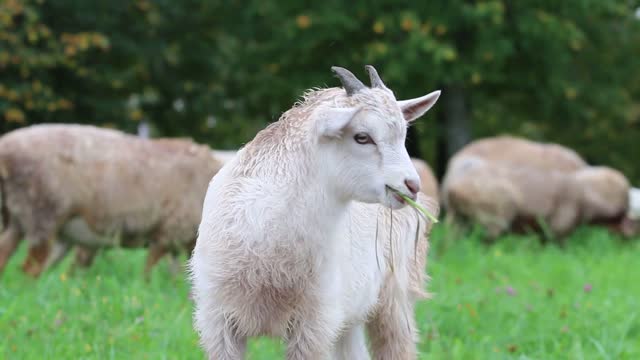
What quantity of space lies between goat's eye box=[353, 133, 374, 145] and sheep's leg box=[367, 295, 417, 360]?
45.1 inches

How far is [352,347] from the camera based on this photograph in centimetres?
480

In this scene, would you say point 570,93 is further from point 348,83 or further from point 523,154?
point 348,83

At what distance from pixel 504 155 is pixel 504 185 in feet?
3.08

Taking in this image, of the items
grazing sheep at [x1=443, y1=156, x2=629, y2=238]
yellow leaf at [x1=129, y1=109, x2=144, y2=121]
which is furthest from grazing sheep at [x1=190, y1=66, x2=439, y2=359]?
yellow leaf at [x1=129, y1=109, x2=144, y2=121]

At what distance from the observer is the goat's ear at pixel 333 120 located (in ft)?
11.9

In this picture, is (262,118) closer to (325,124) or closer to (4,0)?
(4,0)

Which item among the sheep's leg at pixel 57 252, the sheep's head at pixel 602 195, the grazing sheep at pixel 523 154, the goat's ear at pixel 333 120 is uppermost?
the goat's ear at pixel 333 120

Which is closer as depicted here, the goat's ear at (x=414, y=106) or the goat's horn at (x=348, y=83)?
the goat's horn at (x=348, y=83)

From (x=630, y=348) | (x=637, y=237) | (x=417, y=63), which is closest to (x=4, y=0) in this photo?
(x=417, y=63)

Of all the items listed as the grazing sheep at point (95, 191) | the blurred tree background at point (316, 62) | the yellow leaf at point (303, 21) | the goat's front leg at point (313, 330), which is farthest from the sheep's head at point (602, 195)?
the goat's front leg at point (313, 330)

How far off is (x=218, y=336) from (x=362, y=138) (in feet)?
2.96

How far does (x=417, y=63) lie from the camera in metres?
14.1

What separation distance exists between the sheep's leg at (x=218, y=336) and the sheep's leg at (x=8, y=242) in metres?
4.34

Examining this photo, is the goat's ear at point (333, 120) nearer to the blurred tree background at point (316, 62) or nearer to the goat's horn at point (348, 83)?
the goat's horn at point (348, 83)
